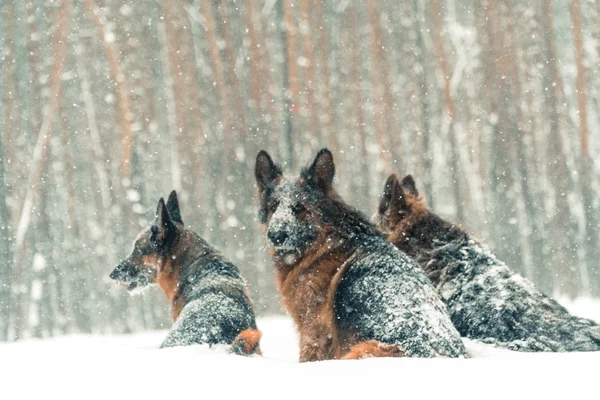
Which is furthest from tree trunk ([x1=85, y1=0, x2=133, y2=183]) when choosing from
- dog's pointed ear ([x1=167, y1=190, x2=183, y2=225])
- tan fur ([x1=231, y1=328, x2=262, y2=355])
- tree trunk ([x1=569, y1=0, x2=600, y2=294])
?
tree trunk ([x1=569, y1=0, x2=600, y2=294])

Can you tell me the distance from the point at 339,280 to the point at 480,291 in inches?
46.6

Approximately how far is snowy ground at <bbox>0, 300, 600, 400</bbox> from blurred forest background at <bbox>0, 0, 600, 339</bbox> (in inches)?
223

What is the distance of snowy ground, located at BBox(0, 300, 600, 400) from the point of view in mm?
2547

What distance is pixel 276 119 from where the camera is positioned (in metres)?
8.99

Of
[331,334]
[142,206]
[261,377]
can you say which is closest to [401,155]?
[142,206]

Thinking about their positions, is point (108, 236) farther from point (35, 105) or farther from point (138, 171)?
point (35, 105)

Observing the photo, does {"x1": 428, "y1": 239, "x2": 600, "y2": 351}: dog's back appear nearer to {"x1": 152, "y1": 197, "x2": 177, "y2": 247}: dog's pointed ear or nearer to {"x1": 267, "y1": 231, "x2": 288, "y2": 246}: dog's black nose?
{"x1": 267, "y1": 231, "x2": 288, "y2": 246}: dog's black nose

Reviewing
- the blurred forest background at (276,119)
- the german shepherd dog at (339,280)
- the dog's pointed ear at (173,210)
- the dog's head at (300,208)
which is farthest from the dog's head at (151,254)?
the dog's head at (300,208)

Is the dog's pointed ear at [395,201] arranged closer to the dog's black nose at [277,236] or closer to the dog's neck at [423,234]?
the dog's neck at [423,234]

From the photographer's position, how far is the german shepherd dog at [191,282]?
17.0 feet

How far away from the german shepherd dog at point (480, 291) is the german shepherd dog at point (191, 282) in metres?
1.48

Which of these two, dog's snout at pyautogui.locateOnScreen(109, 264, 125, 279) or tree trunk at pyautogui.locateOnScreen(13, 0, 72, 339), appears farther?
tree trunk at pyautogui.locateOnScreen(13, 0, 72, 339)

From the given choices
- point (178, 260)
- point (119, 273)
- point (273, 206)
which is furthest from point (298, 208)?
point (119, 273)

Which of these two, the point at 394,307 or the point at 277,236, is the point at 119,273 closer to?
the point at 277,236
